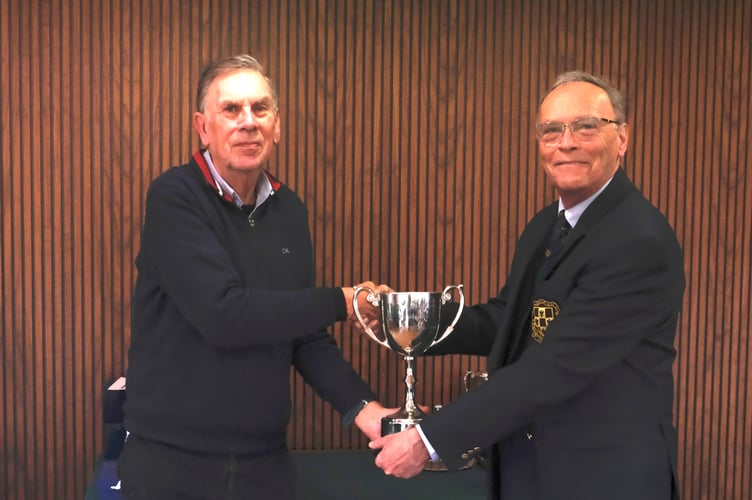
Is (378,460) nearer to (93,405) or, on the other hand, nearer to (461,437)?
(461,437)

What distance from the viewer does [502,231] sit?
362 cm

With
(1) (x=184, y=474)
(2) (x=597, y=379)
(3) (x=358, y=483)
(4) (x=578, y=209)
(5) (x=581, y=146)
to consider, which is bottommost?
(3) (x=358, y=483)

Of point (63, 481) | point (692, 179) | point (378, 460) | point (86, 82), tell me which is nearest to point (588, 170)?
point (378, 460)

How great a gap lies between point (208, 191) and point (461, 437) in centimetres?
94

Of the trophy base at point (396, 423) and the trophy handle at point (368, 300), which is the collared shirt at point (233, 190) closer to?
the trophy handle at point (368, 300)

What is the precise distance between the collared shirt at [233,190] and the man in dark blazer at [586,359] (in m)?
0.76

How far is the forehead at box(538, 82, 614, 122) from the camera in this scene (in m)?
2.12

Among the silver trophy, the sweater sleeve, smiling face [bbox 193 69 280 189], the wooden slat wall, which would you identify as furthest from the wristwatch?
the wooden slat wall

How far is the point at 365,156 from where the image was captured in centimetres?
354

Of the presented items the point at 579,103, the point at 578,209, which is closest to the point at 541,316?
the point at 578,209

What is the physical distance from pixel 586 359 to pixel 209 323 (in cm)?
93

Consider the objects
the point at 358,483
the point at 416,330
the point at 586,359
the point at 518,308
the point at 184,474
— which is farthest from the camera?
the point at 358,483

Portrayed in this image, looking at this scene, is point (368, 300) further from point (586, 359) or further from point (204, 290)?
point (586, 359)

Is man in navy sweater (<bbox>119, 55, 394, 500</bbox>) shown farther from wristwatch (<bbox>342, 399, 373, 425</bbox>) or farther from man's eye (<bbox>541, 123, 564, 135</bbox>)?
man's eye (<bbox>541, 123, 564, 135</bbox>)
